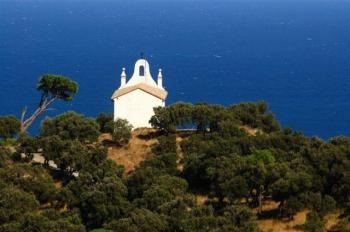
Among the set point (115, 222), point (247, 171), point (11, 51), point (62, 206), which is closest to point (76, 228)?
point (115, 222)

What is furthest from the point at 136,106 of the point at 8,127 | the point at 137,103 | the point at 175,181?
the point at 175,181

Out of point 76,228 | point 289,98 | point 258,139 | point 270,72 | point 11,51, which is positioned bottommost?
point 76,228

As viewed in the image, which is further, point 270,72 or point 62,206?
point 270,72

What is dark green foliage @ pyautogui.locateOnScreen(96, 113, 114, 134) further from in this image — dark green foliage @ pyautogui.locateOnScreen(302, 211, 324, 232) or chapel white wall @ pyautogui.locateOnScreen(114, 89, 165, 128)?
dark green foliage @ pyautogui.locateOnScreen(302, 211, 324, 232)

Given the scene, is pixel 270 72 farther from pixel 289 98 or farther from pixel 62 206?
pixel 62 206

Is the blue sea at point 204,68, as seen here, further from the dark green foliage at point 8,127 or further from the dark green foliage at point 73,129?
the dark green foliage at point 73,129

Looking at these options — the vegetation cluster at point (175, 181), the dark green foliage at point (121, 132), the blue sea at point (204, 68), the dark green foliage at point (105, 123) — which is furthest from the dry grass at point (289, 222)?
the blue sea at point (204, 68)

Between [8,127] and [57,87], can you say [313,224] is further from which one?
[57,87]
